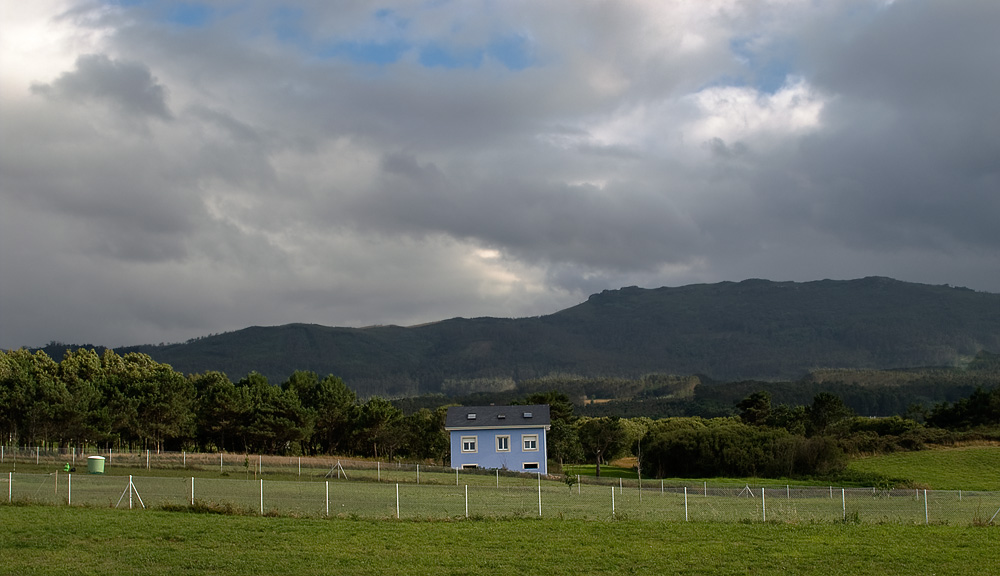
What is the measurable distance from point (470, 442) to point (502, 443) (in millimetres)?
2710

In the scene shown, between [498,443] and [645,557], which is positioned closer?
Result: [645,557]

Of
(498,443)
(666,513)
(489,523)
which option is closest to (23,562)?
(489,523)

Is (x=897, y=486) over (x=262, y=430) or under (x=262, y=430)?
under

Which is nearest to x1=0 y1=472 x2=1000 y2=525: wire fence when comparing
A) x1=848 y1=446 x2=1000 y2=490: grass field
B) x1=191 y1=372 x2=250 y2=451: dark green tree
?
x1=848 y1=446 x2=1000 y2=490: grass field

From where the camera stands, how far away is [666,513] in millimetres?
32562

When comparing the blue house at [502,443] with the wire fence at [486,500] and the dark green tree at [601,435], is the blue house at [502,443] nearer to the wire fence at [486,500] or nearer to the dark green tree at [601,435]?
the dark green tree at [601,435]

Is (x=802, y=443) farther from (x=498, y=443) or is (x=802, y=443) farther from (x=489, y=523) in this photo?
(x=489, y=523)

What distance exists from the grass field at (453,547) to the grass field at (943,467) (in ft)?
138

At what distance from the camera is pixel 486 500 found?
4016 centimetres

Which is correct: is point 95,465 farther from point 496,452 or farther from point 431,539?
point 496,452

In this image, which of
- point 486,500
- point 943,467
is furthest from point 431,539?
point 943,467

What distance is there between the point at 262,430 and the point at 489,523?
170 ft

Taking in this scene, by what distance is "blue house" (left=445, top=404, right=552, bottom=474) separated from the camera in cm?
7212

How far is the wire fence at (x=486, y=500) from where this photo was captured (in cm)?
2970
